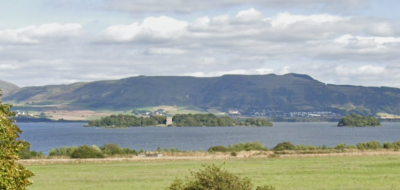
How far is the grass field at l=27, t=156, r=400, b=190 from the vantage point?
40.4 meters

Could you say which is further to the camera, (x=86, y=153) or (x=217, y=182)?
(x=86, y=153)

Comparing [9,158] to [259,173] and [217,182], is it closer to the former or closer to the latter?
[217,182]

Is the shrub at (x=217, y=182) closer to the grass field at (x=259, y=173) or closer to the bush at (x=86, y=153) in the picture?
the grass field at (x=259, y=173)

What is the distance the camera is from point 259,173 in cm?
4797

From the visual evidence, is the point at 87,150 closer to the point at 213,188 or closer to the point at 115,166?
the point at 115,166

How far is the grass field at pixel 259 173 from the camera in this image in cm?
4038

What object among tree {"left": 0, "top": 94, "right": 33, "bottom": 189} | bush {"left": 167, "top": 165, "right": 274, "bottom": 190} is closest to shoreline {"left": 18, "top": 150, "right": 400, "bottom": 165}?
bush {"left": 167, "top": 165, "right": 274, "bottom": 190}

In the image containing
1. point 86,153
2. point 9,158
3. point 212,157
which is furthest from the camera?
point 86,153

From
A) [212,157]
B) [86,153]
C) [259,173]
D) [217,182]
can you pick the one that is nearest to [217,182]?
[217,182]

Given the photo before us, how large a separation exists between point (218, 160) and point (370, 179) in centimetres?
2177

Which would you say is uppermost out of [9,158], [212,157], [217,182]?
[9,158]

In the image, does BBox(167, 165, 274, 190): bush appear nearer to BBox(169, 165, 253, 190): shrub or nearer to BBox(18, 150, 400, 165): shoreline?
BBox(169, 165, 253, 190): shrub

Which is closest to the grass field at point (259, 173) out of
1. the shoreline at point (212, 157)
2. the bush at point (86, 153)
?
the shoreline at point (212, 157)

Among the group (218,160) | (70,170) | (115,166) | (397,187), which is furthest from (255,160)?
(397,187)
